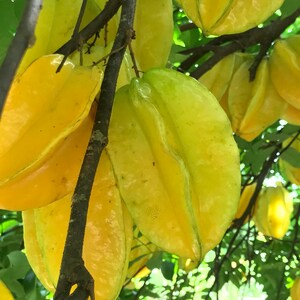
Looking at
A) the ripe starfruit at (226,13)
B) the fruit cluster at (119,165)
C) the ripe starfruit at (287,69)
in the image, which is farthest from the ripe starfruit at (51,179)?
the ripe starfruit at (287,69)

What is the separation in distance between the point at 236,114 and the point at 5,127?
0.99 metres

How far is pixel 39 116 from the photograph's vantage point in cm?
84

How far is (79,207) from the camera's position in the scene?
670 millimetres

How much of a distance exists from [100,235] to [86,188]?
17cm

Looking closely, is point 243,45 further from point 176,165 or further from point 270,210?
point 176,165

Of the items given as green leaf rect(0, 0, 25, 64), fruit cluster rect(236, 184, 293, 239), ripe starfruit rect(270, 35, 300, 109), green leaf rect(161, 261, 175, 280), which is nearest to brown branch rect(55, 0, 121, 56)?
green leaf rect(0, 0, 25, 64)

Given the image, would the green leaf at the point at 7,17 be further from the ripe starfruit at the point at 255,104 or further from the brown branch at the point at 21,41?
the brown branch at the point at 21,41

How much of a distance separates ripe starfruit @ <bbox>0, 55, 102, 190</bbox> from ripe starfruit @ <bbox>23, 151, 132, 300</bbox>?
0.30 feet

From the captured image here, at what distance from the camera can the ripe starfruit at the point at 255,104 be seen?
1.67m

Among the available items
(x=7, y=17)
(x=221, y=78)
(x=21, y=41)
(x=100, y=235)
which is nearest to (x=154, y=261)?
(x=221, y=78)

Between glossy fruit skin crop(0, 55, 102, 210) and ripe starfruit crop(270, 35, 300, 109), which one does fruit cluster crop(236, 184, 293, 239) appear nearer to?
ripe starfruit crop(270, 35, 300, 109)

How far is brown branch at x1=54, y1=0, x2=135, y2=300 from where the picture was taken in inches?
23.2

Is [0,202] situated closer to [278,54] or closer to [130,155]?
[130,155]

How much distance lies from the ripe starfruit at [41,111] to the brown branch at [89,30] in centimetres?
3
